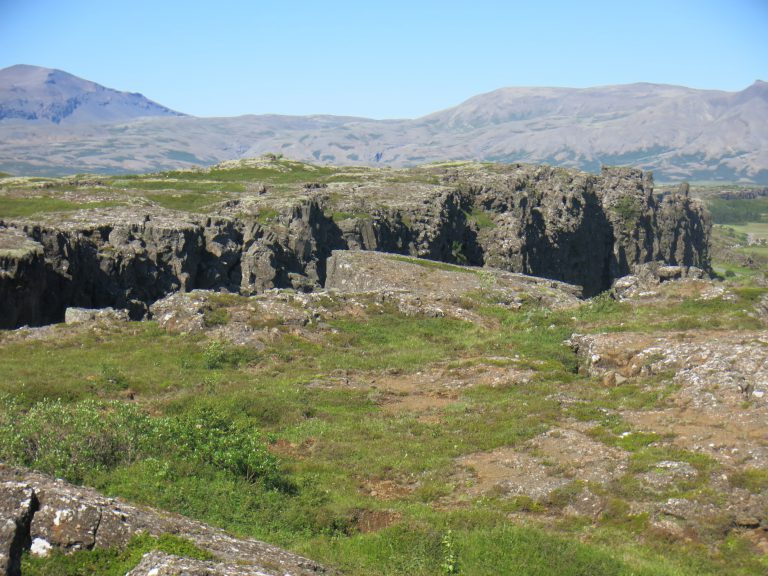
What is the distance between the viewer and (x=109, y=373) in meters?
31.9

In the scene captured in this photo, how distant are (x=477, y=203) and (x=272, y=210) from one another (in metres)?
34.6

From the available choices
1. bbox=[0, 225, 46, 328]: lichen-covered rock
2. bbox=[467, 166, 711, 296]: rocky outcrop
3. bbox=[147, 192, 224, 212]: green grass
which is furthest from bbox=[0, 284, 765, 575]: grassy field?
bbox=[467, 166, 711, 296]: rocky outcrop

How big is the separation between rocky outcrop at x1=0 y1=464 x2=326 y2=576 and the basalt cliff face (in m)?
35.1

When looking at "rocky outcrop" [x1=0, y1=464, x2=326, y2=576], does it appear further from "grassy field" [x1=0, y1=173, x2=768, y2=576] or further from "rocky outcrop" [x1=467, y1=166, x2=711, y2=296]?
"rocky outcrop" [x1=467, y1=166, x2=711, y2=296]

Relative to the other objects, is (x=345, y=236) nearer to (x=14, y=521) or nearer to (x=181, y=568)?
(x=14, y=521)

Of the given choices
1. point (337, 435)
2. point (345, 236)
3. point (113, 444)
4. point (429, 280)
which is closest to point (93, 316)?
point (337, 435)

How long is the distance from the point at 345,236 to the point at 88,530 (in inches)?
2785

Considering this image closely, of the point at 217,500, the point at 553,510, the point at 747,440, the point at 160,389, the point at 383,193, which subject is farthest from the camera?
the point at 383,193

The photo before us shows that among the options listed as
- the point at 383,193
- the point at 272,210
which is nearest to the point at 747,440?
the point at 272,210

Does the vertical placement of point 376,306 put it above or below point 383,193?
below

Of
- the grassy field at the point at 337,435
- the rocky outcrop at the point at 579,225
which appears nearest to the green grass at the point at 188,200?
the rocky outcrop at the point at 579,225

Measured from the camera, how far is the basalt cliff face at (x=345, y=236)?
171ft

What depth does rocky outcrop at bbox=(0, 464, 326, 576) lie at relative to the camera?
11359 mm

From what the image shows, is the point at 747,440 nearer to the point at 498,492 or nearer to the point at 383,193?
the point at 498,492
